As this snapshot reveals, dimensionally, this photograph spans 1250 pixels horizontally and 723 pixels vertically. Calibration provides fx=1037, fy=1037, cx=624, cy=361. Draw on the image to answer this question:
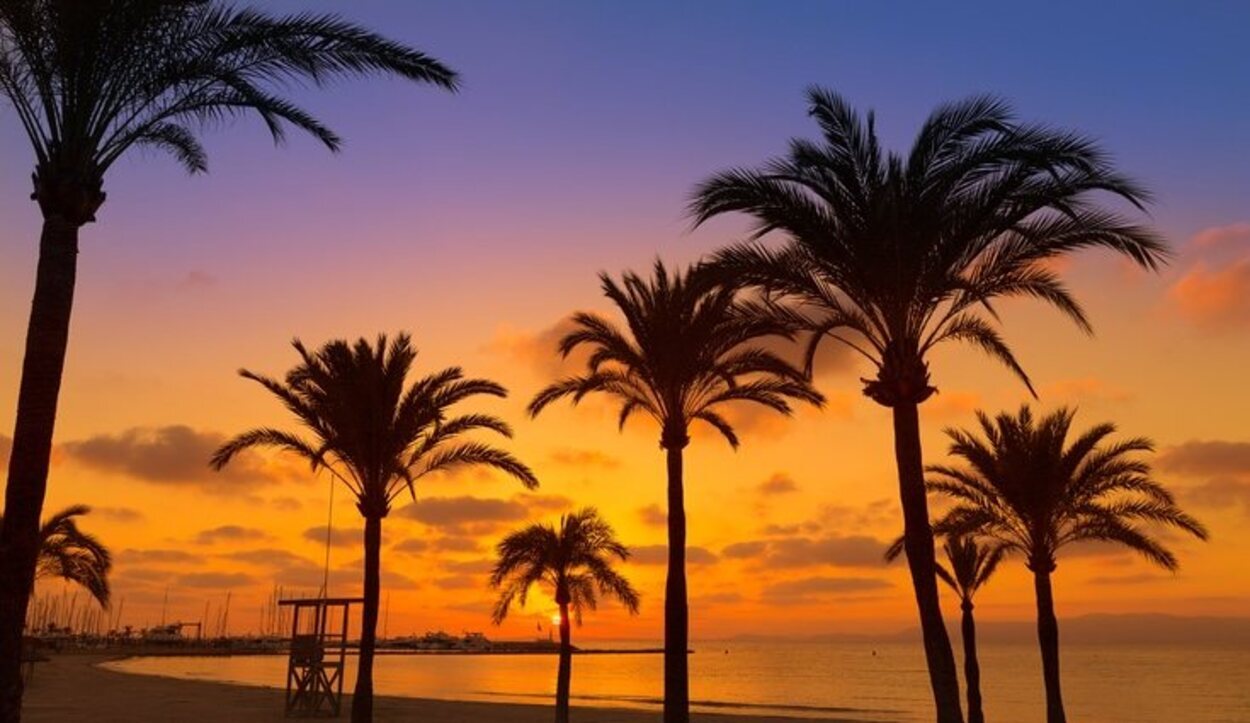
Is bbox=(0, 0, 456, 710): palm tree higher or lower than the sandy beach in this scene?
higher

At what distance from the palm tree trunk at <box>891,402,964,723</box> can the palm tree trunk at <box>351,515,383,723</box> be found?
1320 centimetres

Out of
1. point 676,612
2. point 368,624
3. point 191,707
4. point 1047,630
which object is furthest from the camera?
point 191,707

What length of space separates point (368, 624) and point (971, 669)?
57.5ft

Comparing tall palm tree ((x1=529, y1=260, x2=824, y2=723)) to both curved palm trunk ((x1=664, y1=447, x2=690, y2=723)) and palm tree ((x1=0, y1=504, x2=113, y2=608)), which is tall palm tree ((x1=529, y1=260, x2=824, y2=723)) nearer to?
curved palm trunk ((x1=664, y1=447, x2=690, y2=723))

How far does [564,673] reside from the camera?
29.7 meters

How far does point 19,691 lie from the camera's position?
Answer: 10.9 meters

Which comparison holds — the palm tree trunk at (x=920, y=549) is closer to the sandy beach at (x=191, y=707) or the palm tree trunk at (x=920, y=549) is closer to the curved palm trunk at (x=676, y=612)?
the curved palm trunk at (x=676, y=612)

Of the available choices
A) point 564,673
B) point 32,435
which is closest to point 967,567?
point 564,673

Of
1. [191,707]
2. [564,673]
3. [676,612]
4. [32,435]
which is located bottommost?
[191,707]

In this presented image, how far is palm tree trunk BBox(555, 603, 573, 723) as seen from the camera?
2867 centimetres

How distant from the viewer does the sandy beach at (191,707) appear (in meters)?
33.1

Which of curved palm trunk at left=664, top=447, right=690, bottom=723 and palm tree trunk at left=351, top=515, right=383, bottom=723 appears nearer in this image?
curved palm trunk at left=664, top=447, right=690, bottom=723

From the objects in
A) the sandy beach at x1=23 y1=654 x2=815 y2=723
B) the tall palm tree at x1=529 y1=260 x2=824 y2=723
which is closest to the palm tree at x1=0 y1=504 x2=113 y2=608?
the sandy beach at x1=23 y1=654 x2=815 y2=723

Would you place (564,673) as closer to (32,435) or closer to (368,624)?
(368,624)
